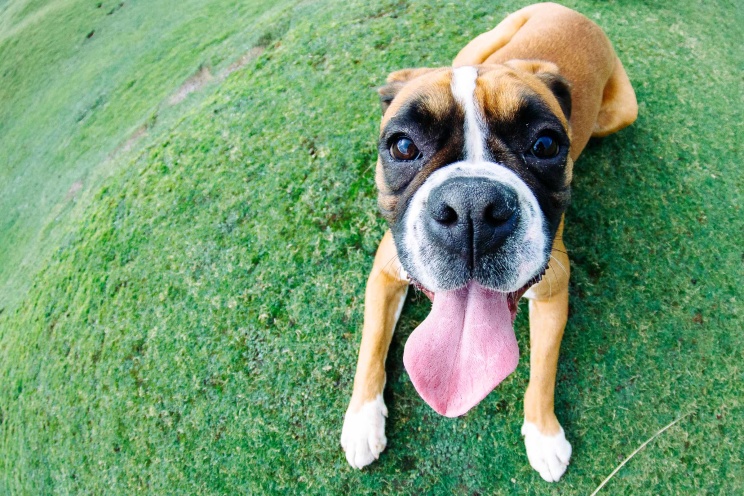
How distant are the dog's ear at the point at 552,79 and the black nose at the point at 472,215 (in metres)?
1.15

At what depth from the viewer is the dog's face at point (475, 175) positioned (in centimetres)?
182

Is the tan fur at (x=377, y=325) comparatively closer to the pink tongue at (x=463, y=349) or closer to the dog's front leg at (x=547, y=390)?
the pink tongue at (x=463, y=349)

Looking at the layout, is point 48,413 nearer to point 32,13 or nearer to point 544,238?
point 544,238

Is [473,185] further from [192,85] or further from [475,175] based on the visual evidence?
[192,85]

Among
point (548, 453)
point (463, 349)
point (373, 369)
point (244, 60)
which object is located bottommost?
point (548, 453)

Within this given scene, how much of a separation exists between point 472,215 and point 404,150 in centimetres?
68

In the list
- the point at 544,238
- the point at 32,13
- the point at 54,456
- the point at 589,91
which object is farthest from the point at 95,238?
the point at 32,13

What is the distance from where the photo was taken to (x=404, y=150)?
228 centimetres

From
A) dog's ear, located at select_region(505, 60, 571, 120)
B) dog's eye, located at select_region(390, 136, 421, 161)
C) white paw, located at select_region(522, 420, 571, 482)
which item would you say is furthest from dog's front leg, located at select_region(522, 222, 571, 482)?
dog's eye, located at select_region(390, 136, 421, 161)

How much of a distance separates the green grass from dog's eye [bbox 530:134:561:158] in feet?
4.61

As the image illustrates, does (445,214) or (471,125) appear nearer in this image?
(445,214)

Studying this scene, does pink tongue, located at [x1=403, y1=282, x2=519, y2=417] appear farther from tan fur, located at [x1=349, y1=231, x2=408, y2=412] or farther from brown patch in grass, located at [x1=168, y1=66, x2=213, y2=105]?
brown patch in grass, located at [x1=168, y1=66, x2=213, y2=105]

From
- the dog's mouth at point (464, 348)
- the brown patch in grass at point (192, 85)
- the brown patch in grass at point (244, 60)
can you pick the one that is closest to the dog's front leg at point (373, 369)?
the dog's mouth at point (464, 348)

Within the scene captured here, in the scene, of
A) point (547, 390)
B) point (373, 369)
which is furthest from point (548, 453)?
point (373, 369)
